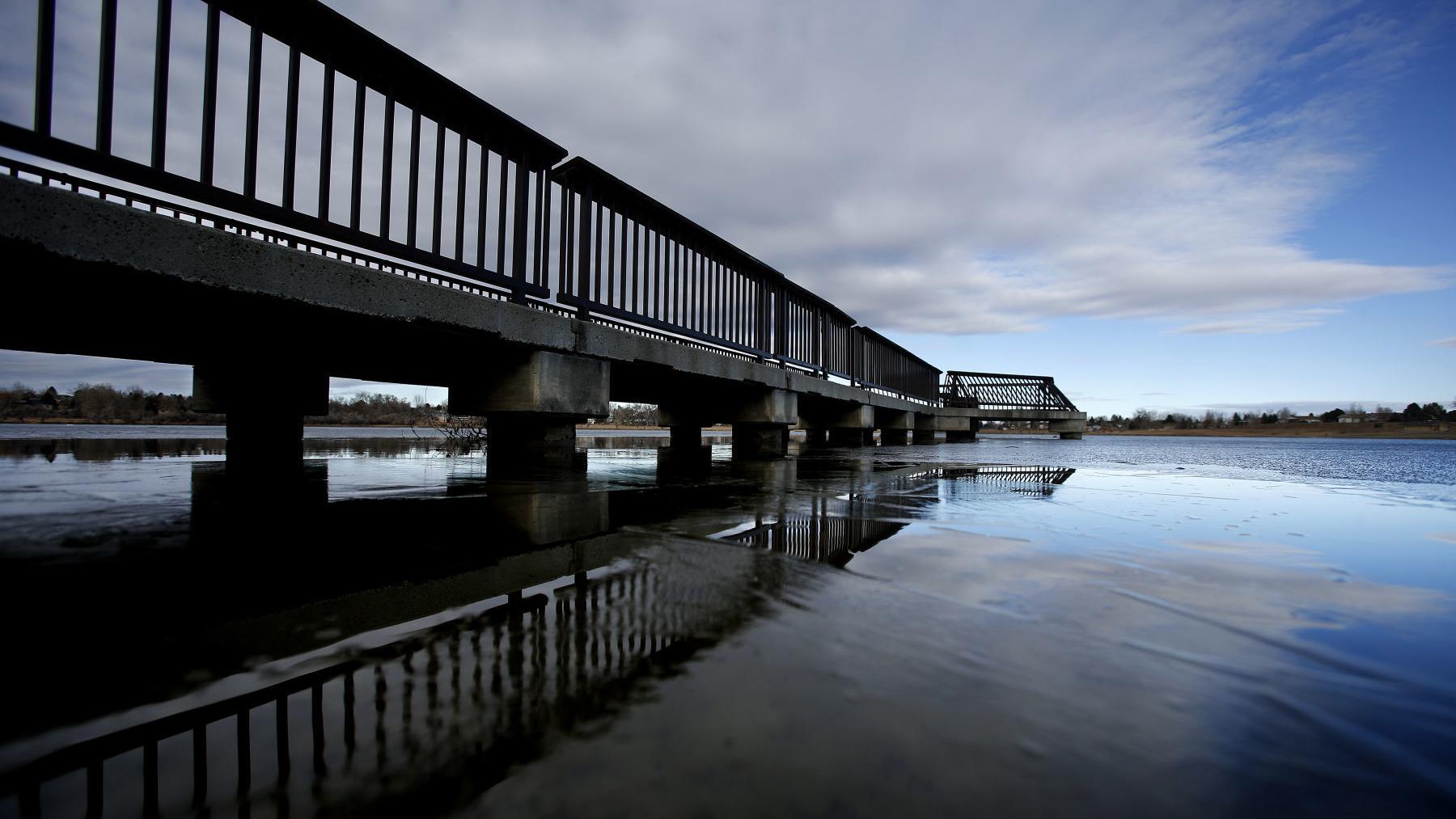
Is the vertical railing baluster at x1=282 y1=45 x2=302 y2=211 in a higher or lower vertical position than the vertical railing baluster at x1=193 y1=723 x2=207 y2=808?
higher

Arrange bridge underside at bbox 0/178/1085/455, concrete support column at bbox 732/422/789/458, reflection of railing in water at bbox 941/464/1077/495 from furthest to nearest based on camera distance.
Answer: concrete support column at bbox 732/422/789/458, reflection of railing in water at bbox 941/464/1077/495, bridge underside at bbox 0/178/1085/455

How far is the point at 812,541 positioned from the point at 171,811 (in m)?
3.15

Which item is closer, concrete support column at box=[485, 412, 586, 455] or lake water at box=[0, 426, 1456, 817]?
lake water at box=[0, 426, 1456, 817]

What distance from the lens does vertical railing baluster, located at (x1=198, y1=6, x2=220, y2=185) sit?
16.2 ft

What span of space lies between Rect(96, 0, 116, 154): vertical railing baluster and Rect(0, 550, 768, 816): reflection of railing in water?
17.2 feet

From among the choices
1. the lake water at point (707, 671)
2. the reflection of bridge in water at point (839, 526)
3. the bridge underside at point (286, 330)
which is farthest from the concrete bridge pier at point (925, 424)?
the lake water at point (707, 671)

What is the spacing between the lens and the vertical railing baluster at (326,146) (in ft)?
19.0

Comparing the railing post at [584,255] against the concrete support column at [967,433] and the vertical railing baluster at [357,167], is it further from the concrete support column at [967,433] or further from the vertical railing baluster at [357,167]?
the concrete support column at [967,433]

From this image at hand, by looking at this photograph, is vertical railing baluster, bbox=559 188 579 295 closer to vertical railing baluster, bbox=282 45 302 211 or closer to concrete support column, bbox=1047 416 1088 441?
vertical railing baluster, bbox=282 45 302 211

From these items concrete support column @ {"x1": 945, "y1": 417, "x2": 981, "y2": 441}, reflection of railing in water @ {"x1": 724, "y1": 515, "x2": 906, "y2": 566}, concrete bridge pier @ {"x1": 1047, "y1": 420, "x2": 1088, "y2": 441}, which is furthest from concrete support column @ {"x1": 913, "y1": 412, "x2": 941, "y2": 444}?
reflection of railing in water @ {"x1": 724, "y1": 515, "x2": 906, "y2": 566}

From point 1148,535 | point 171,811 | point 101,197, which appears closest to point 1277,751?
point 171,811

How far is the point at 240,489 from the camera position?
18.9 feet

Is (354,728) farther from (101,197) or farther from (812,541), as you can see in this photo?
(101,197)

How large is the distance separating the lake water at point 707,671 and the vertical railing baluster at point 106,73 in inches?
110
